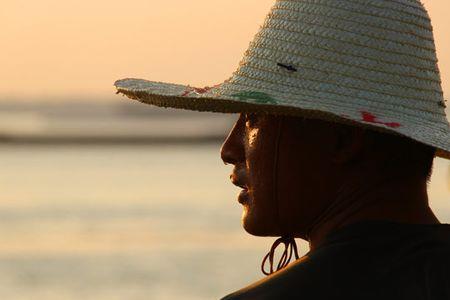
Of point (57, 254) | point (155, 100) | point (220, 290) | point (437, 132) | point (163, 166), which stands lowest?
point (437, 132)

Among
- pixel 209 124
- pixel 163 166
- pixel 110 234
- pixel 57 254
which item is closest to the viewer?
pixel 57 254

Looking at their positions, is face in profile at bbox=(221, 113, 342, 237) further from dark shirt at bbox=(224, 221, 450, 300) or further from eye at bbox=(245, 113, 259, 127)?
dark shirt at bbox=(224, 221, 450, 300)

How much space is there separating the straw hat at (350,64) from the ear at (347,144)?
0.12 ft

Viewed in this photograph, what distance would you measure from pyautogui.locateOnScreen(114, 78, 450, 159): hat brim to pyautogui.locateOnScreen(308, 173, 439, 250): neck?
0.08 m

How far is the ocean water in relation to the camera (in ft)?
31.2

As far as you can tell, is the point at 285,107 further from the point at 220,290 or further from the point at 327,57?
the point at 220,290

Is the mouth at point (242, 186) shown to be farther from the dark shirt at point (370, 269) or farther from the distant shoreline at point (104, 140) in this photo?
the distant shoreline at point (104, 140)

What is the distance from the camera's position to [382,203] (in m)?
2.42

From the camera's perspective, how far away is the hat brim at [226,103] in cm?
241

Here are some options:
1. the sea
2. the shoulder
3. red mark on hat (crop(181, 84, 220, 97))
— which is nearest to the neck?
the shoulder

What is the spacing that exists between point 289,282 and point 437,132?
439mm

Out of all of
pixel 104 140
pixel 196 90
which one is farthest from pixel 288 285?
pixel 104 140

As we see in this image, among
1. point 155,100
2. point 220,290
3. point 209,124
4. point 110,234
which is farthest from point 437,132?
point 209,124

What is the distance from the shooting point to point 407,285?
7.43 ft
